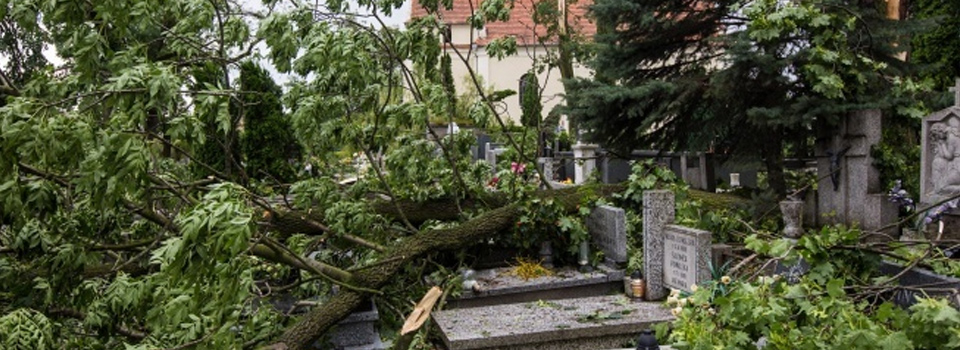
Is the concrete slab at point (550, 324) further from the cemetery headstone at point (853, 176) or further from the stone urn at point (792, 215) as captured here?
the cemetery headstone at point (853, 176)

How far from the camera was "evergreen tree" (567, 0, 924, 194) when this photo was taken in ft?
28.2

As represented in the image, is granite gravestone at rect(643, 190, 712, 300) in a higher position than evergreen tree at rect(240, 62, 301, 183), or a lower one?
lower

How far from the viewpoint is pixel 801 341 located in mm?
3061

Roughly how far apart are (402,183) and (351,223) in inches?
46.8

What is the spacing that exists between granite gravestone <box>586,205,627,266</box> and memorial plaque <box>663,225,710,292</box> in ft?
2.24

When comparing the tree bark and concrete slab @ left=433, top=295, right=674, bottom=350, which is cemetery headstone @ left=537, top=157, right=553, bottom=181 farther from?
concrete slab @ left=433, top=295, right=674, bottom=350

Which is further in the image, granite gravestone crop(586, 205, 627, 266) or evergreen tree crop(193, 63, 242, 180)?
granite gravestone crop(586, 205, 627, 266)

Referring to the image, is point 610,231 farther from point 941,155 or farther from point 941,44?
point 941,44

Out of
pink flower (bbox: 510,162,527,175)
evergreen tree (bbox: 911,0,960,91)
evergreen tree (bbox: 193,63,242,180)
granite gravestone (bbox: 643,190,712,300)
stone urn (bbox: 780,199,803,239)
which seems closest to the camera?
evergreen tree (bbox: 193,63,242,180)

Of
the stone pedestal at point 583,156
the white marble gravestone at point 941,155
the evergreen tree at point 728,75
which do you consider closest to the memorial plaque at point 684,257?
the evergreen tree at point 728,75

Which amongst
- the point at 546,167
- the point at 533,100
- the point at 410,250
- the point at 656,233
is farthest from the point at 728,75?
the point at 410,250

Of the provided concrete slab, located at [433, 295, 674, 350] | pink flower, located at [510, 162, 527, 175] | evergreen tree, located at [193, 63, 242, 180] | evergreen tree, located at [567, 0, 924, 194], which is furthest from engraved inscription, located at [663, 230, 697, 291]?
evergreen tree, located at [193, 63, 242, 180]

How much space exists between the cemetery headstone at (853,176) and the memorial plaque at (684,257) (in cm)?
336

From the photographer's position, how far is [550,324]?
574cm
